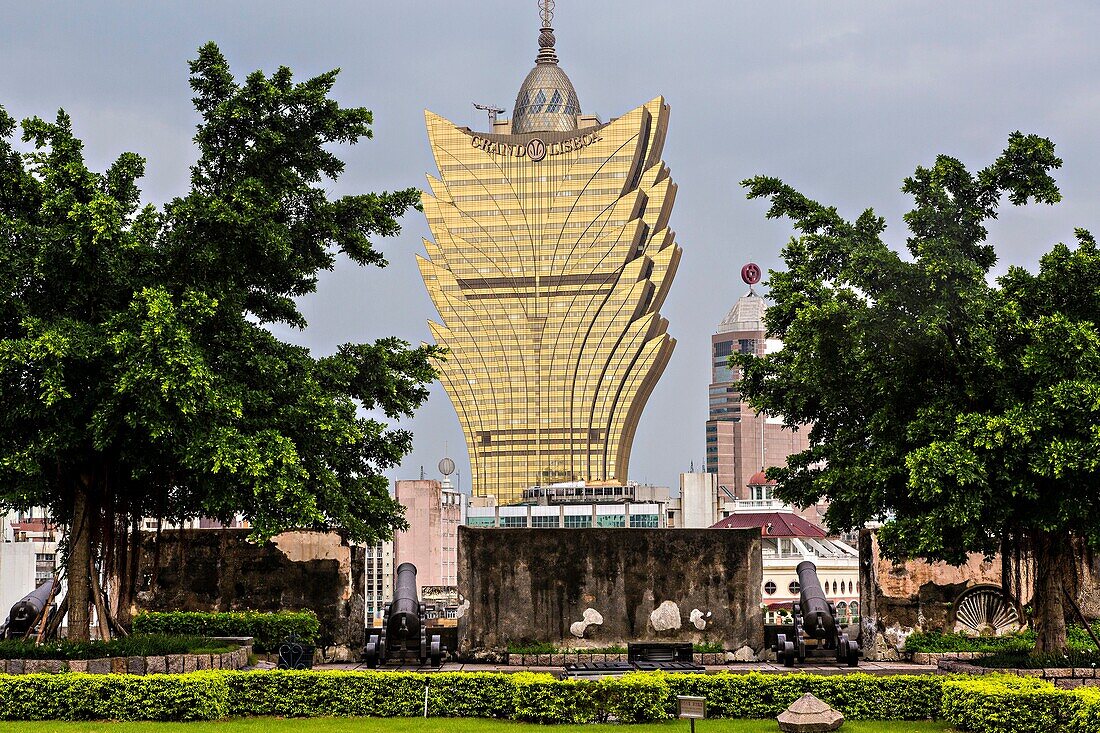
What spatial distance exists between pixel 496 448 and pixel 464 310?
21.5 m

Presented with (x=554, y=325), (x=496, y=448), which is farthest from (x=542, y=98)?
(x=496, y=448)

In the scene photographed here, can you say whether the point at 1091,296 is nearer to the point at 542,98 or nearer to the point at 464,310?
the point at 464,310

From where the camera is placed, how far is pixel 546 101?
18300 centimetres

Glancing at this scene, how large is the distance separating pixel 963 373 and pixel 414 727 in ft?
31.1

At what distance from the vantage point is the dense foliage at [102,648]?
1844 centimetres

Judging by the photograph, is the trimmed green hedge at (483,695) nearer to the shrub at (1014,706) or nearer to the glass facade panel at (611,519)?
the shrub at (1014,706)

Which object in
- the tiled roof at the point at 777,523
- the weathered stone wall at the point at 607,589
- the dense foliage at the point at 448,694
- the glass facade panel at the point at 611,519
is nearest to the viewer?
the dense foliage at the point at 448,694

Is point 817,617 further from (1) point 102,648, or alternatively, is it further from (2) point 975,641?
(1) point 102,648

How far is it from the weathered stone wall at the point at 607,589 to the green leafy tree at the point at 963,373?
2745mm

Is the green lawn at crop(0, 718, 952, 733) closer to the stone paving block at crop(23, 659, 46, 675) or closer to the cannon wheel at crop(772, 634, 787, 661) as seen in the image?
the stone paving block at crop(23, 659, 46, 675)

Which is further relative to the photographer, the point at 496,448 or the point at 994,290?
the point at 496,448

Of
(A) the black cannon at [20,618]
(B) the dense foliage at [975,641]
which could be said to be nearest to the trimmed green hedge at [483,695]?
(B) the dense foliage at [975,641]

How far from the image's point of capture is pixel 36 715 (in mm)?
16344

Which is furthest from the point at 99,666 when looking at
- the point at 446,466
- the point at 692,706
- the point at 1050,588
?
the point at 446,466
